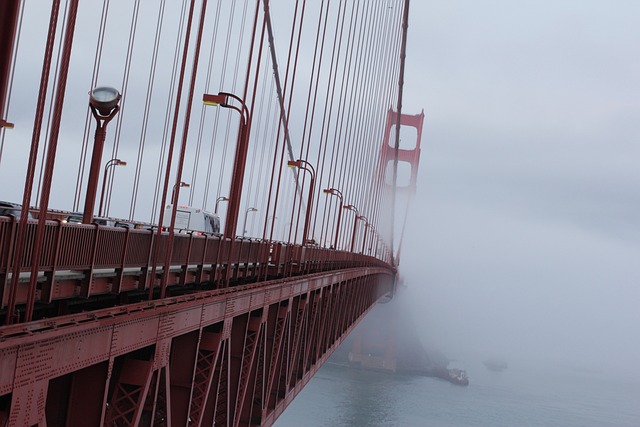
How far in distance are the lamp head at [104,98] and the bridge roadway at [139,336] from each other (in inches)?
70.7

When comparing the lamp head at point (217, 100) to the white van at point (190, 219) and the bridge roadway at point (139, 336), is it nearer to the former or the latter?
the bridge roadway at point (139, 336)

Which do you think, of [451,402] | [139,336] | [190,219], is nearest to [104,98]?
[139,336]

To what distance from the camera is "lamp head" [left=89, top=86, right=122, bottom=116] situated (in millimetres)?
10961

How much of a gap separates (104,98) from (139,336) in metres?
5.05

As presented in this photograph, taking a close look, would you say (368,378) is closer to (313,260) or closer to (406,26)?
(406,26)

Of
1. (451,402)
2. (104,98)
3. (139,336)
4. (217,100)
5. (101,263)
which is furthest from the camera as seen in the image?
(451,402)

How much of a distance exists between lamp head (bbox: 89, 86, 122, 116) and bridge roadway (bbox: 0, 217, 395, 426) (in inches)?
70.7

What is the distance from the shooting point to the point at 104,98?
1100 centimetres

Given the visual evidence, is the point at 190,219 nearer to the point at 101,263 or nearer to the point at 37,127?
the point at 101,263

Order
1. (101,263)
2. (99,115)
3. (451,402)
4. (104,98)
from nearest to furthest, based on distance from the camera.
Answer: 1. (101,263)
2. (104,98)
3. (99,115)
4. (451,402)

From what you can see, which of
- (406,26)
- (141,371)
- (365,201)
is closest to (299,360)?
(141,371)

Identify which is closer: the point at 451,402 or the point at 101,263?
the point at 101,263

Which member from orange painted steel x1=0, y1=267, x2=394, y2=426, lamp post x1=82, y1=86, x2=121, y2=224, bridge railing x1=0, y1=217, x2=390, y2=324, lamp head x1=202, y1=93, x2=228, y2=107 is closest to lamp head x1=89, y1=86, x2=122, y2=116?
lamp post x1=82, y1=86, x2=121, y2=224

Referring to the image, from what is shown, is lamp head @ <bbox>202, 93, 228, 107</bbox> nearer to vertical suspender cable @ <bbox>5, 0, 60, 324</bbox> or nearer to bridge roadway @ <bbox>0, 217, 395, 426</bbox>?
bridge roadway @ <bbox>0, 217, 395, 426</bbox>
